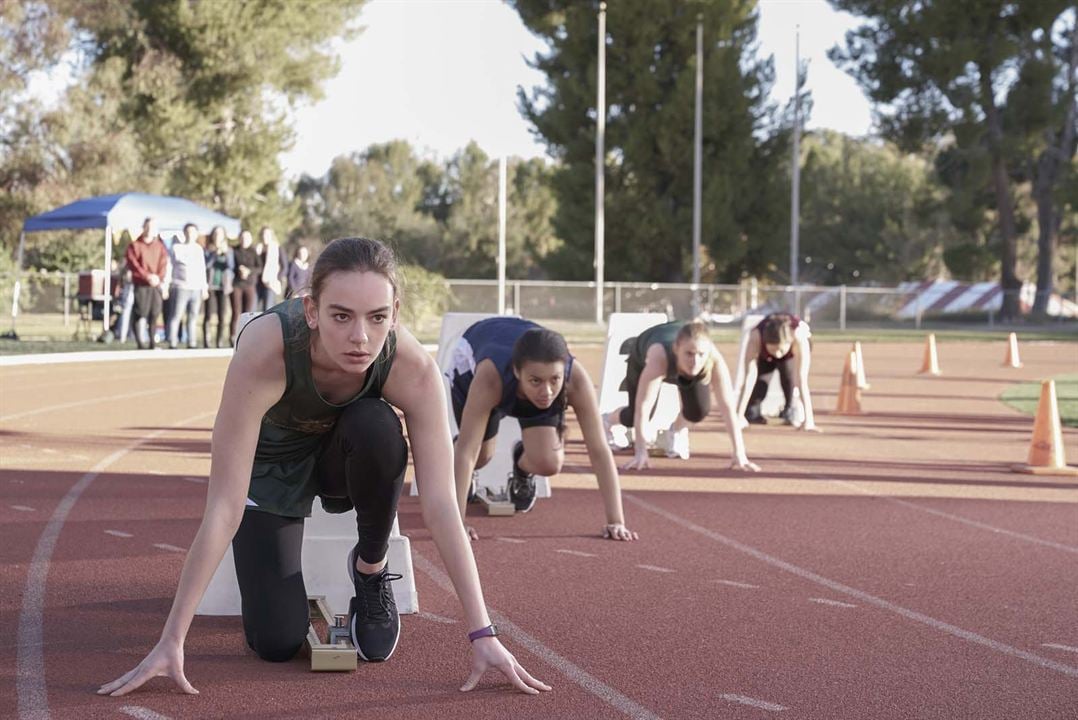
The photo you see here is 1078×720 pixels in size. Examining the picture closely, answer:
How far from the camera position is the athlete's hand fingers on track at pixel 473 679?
4.44 metres

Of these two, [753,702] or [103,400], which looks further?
[103,400]

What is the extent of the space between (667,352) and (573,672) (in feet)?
16.9

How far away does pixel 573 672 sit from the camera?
491cm

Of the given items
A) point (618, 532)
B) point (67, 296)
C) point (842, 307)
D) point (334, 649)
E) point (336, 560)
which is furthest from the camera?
point (842, 307)

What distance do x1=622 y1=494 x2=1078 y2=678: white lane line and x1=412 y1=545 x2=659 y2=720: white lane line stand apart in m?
1.63

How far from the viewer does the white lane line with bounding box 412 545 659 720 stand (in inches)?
177

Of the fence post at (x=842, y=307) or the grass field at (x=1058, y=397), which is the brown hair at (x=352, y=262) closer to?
the grass field at (x=1058, y=397)

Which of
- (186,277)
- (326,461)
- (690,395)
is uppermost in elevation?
(186,277)

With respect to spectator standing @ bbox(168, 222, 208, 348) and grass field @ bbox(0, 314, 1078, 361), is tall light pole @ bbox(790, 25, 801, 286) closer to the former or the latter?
grass field @ bbox(0, 314, 1078, 361)

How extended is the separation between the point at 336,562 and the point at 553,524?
8.73ft

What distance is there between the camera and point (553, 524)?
8188mm

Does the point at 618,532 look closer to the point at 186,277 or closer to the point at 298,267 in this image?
the point at 298,267

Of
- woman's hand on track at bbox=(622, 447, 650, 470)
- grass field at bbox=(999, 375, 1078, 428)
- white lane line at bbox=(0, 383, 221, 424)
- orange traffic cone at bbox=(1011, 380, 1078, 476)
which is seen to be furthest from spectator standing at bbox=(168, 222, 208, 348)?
Result: orange traffic cone at bbox=(1011, 380, 1078, 476)

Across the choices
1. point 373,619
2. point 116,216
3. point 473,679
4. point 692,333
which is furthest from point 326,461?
point 116,216
